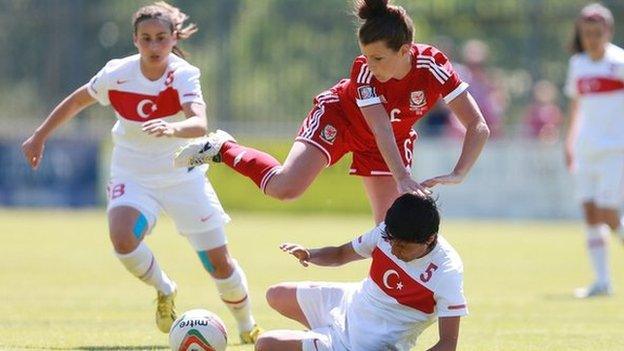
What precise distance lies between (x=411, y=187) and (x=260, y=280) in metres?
6.20

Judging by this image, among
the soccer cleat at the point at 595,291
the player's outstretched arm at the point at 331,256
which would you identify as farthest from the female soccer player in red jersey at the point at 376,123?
the soccer cleat at the point at 595,291

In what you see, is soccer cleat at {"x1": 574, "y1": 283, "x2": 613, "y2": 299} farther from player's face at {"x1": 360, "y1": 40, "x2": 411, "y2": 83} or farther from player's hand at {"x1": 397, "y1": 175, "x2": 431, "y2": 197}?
player's hand at {"x1": 397, "y1": 175, "x2": 431, "y2": 197}

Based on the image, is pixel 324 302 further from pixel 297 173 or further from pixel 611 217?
pixel 611 217

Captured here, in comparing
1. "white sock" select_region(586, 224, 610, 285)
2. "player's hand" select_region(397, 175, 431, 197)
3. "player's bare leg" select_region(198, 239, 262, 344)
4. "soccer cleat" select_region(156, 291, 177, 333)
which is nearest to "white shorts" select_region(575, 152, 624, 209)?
"white sock" select_region(586, 224, 610, 285)

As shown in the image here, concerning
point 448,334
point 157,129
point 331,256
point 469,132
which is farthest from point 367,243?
point 157,129

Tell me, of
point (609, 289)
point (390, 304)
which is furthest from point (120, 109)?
point (609, 289)

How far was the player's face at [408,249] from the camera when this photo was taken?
23.4ft

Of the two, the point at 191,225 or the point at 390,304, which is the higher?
the point at 390,304

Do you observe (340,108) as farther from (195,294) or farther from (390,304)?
(195,294)

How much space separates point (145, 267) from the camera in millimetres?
9219

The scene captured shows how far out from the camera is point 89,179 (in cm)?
2391

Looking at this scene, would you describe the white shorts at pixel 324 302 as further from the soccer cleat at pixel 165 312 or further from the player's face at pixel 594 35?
the player's face at pixel 594 35

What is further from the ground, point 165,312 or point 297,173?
point 297,173

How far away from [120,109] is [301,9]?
16.5 meters
